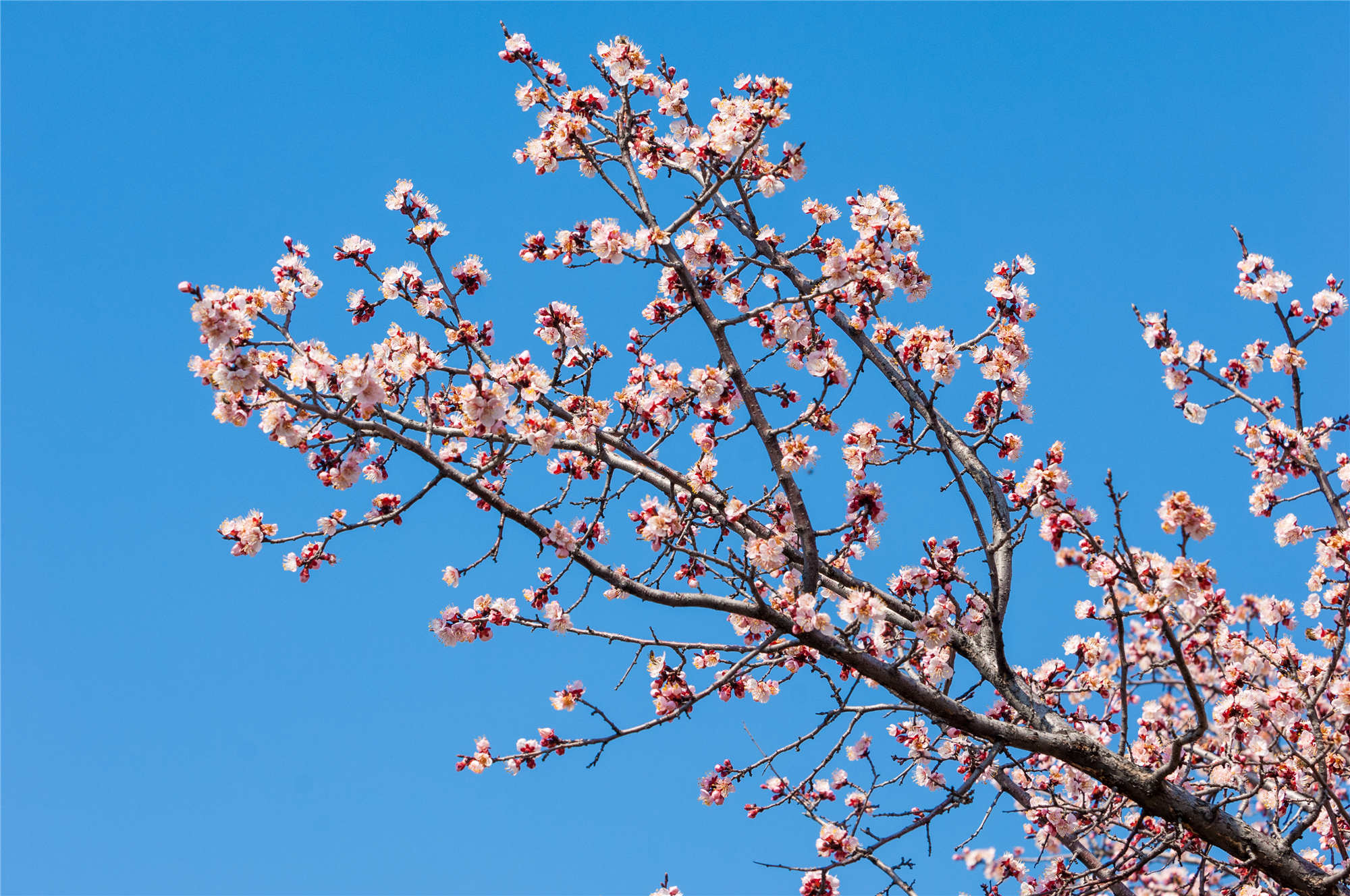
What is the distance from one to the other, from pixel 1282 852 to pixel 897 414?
3.28 metres

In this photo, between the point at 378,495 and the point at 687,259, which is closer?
the point at 378,495

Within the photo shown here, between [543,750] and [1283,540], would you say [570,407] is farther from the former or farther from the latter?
[1283,540]

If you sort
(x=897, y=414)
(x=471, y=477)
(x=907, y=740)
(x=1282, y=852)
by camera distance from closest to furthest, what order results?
1. (x=471, y=477)
2. (x=1282, y=852)
3. (x=897, y=414)
4. (x=907, y=740)

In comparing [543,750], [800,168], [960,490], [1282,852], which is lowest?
[1282,852]

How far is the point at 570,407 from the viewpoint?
19.5 feet

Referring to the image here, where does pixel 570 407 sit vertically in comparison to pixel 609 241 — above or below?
below

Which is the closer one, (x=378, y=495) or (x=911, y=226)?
(x=378, y=495)

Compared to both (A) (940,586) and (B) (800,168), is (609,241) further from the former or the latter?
(A) (940,586)

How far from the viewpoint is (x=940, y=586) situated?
21.1ft

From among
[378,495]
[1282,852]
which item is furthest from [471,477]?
[1282,852]

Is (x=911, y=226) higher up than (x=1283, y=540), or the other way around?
(x=911, y=226)

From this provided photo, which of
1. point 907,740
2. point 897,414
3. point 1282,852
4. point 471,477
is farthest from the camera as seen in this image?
point 907,740

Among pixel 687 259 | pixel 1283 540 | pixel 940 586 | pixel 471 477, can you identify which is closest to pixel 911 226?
pixel 687 259

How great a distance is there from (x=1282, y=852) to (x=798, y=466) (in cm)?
344
